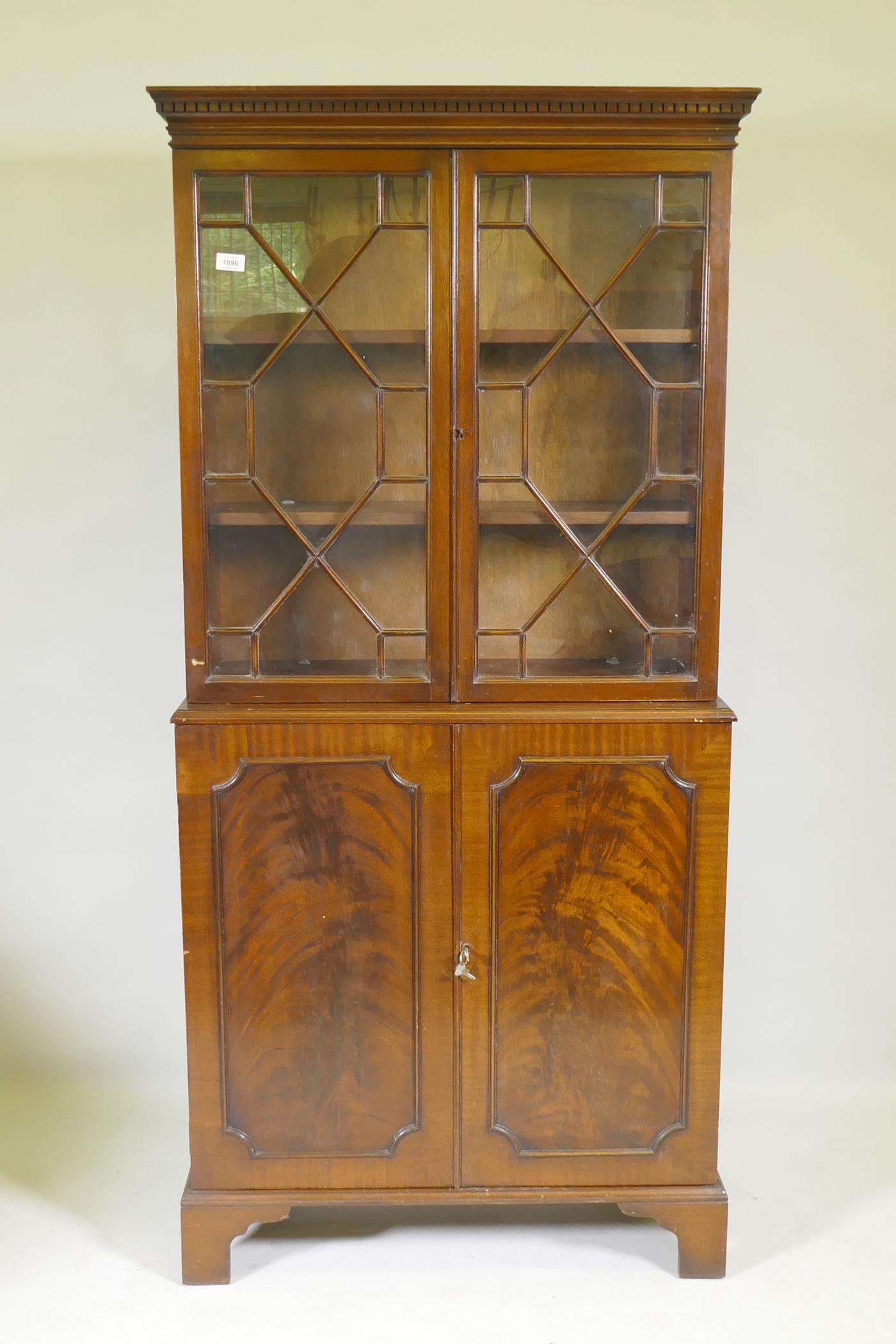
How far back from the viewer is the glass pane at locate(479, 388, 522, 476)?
6.12 ft

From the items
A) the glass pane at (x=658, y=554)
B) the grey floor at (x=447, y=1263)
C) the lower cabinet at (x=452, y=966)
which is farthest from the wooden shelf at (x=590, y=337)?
the grey floor at (x=447, y=1263)

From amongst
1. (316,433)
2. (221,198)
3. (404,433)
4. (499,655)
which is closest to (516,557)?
(499,655)

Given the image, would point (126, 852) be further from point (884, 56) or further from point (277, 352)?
point (884, 56)

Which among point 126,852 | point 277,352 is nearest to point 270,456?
point 277,352

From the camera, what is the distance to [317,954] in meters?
1.93

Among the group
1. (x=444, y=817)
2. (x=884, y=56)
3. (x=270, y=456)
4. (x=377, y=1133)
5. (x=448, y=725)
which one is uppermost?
(x=884, y=56)

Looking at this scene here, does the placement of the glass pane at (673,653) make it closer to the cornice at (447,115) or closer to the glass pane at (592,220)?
the glass pane at (592,220)

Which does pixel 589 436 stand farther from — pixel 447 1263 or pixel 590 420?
pixel 447 1263

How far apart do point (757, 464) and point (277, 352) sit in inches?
41.2

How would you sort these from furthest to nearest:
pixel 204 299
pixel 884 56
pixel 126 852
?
pixel 126 852, pixel 884 56, pixel 204 299

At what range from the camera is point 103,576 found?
245cm

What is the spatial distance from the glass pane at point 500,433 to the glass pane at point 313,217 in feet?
0.99

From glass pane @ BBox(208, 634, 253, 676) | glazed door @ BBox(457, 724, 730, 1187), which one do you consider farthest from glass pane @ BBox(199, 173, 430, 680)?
glazed door @ BBox(457, 724, 730, 1187)

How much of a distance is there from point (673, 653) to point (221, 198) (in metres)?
0.97
